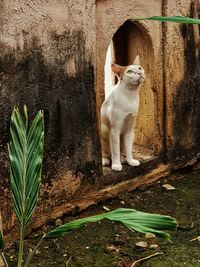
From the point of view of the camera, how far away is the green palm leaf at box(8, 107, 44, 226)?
2.31m

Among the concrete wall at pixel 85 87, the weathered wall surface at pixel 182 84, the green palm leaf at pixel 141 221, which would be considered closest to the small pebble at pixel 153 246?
the concrete wall at pixel 85 87

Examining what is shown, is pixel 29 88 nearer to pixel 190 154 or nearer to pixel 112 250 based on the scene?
pixel 112 250

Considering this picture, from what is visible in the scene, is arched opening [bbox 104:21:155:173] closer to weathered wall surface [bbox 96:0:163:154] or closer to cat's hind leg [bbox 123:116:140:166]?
weathered wall surface [bbox 96:0:163:154]

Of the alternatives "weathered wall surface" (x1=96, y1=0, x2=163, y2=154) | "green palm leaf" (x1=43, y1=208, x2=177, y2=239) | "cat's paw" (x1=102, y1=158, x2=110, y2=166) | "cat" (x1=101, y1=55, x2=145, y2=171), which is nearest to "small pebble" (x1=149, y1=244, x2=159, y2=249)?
"cat" (x1=101, y1=55, x2=145, y2=171)

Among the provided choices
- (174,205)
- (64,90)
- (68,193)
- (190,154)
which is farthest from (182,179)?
(64,90)

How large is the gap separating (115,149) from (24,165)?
7.12 ft

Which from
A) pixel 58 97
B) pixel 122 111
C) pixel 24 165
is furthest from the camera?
pixel 122 111

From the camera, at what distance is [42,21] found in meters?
3.56

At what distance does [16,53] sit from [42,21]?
325 mm

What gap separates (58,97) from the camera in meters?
3.77

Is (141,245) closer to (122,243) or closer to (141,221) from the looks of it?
(122,243)

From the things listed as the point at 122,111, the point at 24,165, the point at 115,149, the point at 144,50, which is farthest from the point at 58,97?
the point at 24,165

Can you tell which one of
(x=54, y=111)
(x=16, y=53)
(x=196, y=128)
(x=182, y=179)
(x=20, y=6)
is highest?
(x=20, y=6)

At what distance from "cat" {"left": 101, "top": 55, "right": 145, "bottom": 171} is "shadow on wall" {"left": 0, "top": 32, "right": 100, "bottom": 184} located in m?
0.32
